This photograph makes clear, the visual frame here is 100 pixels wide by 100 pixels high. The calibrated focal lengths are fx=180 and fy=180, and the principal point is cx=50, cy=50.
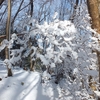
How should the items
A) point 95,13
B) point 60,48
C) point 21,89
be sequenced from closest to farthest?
point 60,48 → point 95,13 → point 21,89

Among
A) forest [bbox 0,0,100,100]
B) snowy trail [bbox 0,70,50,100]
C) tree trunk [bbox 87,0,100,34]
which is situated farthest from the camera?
snowy trail [bbox 0,70,50,100]

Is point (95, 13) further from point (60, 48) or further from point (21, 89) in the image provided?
point (21, 89)

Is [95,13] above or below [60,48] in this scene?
above

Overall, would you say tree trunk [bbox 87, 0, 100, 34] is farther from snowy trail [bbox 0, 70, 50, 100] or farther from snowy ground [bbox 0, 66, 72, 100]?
snowy trail [bbox 0, 70, 50, 100]

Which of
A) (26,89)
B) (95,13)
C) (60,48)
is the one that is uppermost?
(95,13)

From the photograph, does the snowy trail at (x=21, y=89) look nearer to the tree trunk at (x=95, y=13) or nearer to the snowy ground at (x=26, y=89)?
the snowy ground at (x=26, y=89)

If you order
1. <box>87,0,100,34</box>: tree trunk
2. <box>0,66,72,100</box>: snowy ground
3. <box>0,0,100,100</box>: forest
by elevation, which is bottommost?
<box>0,66,72,100</box>: snowy ground

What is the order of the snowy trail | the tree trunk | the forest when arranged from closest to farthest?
1. the forest
2. the tree trunk
3. the snowy trail

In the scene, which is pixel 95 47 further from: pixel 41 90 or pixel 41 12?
pixel 41 12

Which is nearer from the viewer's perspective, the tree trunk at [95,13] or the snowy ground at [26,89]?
the tree trunk at [95,13]

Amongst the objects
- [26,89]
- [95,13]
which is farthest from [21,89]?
[95,13]

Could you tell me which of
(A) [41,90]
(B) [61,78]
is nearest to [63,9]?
(B) [61,78]

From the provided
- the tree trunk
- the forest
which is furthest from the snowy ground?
the tree trunk

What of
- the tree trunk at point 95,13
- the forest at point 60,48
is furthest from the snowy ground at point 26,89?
the tree trunk at point 95,13
